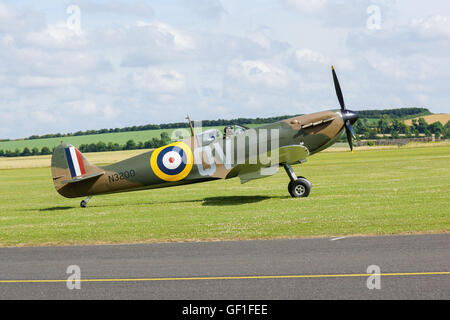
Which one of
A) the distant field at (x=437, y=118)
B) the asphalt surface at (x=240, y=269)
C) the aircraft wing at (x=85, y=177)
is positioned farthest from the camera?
the distant field at (x=437, y=118)

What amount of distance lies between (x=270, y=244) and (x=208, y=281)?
3.38 meters

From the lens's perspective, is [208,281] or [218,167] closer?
[208,281]

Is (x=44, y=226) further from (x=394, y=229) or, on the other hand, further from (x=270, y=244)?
(x=394, y=229)

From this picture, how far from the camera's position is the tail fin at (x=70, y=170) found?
19656 mm

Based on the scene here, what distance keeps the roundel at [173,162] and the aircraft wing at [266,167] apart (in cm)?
164

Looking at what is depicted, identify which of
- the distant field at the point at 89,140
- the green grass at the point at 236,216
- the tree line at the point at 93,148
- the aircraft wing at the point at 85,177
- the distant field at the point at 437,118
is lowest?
the green grass at the point at 236,216

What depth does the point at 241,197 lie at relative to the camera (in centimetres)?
2172

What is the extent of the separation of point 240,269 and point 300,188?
423 inches

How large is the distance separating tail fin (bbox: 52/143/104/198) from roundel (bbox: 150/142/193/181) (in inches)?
86.5

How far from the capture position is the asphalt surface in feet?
25.3

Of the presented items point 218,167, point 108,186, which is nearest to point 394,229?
point 218,167

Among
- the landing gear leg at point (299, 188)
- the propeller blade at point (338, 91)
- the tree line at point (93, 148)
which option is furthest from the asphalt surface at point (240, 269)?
the tree line at point (93, 148)

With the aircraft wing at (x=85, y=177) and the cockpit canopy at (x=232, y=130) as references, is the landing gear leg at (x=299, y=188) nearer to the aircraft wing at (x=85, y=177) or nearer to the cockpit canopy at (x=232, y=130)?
the cockpit canopy at (x=232, y=130)

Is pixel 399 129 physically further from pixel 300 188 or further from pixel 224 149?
pixel 224 149
